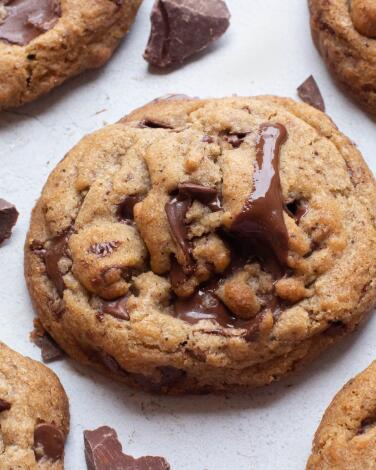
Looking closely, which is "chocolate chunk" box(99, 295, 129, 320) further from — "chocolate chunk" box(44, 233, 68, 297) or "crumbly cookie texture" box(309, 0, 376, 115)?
"crumbly cookie texture" box(309, 0, 376, 115)

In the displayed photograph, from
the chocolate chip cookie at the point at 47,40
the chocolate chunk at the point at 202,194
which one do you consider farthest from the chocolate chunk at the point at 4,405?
the chocolate chip cookie at the point at 47,40

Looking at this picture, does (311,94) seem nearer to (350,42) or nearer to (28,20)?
(350,42)

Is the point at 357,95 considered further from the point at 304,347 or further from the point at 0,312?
the point at 0,312

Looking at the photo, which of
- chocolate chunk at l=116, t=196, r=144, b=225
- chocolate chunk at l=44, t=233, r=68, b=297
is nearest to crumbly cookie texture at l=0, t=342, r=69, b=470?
chocolate chunk at l=44, t=233, r=68, b=297

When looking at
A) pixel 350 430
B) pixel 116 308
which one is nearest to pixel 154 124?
pixel 116 308

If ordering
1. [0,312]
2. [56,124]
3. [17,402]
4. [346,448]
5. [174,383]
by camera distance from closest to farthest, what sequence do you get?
[346,448] < [17,402] < [174,383] < [0,312] < [56,124]

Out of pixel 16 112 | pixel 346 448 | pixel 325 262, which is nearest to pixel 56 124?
pixel 16 112
